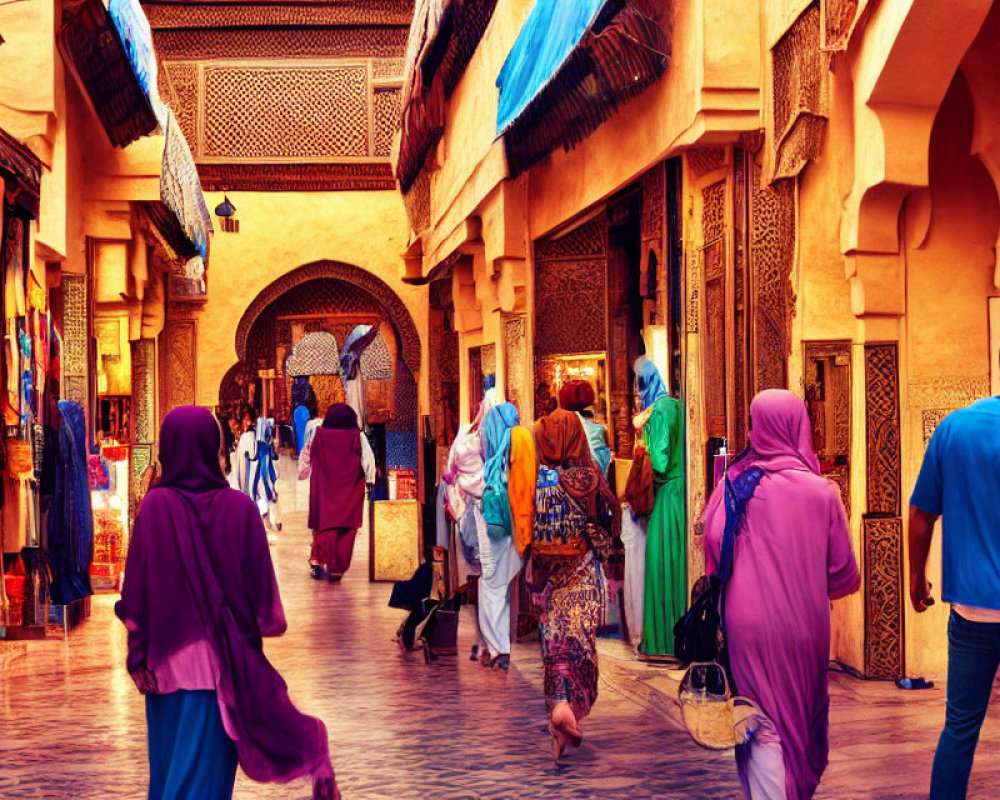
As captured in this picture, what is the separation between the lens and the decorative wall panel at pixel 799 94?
22.8 feet

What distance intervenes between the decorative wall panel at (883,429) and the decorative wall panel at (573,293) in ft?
16.3

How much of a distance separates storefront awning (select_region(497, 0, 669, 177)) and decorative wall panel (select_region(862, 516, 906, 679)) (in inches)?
108

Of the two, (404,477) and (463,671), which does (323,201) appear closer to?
(404,477)

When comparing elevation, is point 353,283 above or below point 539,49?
below

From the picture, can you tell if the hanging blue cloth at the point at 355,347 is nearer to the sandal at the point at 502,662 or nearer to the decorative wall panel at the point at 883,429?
the sandal at the point at 502,662

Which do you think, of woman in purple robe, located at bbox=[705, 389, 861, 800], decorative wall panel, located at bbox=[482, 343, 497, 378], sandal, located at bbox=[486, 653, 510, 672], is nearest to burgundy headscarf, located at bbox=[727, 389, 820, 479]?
woman in purple robe, located at bbox=[705, 389, 861, 800]

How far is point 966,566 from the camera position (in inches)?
173

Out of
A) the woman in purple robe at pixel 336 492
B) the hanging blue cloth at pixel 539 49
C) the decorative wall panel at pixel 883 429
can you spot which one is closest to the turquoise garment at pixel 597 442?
the hanging blue cloth at pixel 539 49

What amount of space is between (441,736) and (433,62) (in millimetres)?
8979

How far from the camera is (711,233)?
8.26 metres

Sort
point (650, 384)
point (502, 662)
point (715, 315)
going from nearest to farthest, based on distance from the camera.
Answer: point (715, 315), point (502, 662), point (650, 384)

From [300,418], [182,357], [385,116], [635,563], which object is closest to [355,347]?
[300,418]

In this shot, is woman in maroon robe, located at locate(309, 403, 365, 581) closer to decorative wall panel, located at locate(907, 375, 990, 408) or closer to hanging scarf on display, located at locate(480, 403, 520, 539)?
hanging scarf on display, located at locate(480, 403, 520, 539)

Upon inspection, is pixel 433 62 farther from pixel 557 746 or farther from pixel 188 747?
pixel 188 747
